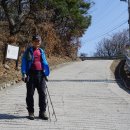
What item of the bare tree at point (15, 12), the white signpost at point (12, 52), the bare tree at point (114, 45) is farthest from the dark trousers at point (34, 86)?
the bare tree at point (114, 45)

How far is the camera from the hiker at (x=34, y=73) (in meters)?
9.51

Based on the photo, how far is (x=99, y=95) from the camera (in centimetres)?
1435

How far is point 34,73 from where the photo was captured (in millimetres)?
9562

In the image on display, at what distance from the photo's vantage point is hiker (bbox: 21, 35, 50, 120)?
9508 millimetres

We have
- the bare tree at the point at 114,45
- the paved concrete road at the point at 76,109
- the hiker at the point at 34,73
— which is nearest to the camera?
the paved concrete road at the point at 76,109

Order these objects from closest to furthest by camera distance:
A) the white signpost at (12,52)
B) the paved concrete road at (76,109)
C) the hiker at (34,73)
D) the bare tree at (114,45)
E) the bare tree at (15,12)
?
the paved concrete road at (76,109), the hiker at (34,73), the white signpost at (12,52), the bare tree at (15,12), the bare tree at (114,45)

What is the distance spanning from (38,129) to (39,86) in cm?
132

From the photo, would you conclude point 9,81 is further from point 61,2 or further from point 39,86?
point 61,2

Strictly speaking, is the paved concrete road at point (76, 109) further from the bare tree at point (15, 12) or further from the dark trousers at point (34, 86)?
the bare tree at point (15, 12)

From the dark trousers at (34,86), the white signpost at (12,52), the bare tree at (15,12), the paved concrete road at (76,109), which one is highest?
the bare tree at (15,12)

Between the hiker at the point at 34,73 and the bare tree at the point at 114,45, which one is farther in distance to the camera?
the bare tree at the point at 114,45

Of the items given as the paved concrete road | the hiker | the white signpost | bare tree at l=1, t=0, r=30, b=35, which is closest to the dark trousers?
the hiker

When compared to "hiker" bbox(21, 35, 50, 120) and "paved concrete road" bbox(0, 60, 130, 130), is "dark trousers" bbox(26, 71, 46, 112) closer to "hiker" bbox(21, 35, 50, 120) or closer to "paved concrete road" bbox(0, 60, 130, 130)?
"hiker" bbox(21, 35, 50, 120)

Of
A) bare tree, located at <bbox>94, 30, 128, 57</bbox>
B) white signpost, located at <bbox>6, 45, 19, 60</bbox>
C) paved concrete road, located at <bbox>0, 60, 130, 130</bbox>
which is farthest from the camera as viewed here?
bare tree, located at <bbox>94, 30, 128, 57</bbox>
